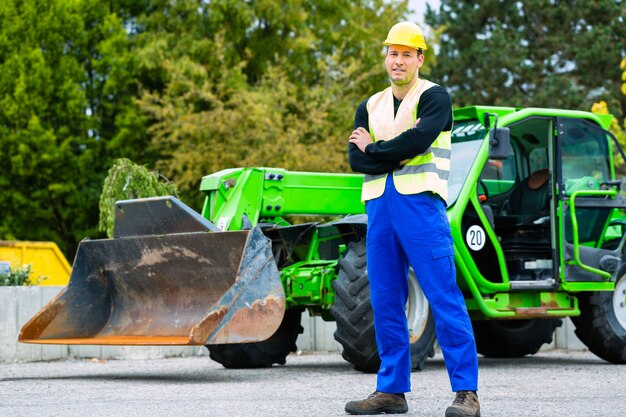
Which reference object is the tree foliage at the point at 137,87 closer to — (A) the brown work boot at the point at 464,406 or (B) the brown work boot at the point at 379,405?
(B) the brown work boot at the point at 379,405

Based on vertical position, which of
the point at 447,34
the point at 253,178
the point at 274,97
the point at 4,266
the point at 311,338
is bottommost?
the point at 311,338

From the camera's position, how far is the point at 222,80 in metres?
29.8

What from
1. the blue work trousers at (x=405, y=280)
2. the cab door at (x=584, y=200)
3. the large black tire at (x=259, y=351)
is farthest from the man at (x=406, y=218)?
the cab door at (x=584, y=200)

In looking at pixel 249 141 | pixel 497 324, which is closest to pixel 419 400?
pixel 497 324

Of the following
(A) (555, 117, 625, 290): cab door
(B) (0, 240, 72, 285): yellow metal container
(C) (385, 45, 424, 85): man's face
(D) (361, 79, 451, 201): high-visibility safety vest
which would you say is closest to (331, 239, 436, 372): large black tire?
(A) (555, 117, 625, 290): cab door

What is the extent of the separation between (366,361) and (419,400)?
2.31 meters

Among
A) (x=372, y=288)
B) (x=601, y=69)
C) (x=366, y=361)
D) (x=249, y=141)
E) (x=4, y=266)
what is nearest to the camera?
(x=372, y=288)

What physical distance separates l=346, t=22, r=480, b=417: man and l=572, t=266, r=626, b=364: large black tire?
529cm

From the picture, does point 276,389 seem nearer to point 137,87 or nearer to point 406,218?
point 406,218

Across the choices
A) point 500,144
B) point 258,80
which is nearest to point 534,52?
point 258,80

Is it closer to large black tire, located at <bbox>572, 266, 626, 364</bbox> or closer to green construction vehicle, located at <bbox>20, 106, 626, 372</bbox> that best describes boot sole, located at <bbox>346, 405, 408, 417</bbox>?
green construction vehicle, located at <bbox>20, 106, 626, 372</bbox>

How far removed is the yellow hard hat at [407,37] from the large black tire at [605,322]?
566cm

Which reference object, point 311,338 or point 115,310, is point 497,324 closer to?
Result: point 311,338

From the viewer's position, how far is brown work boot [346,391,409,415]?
20.9 feet
